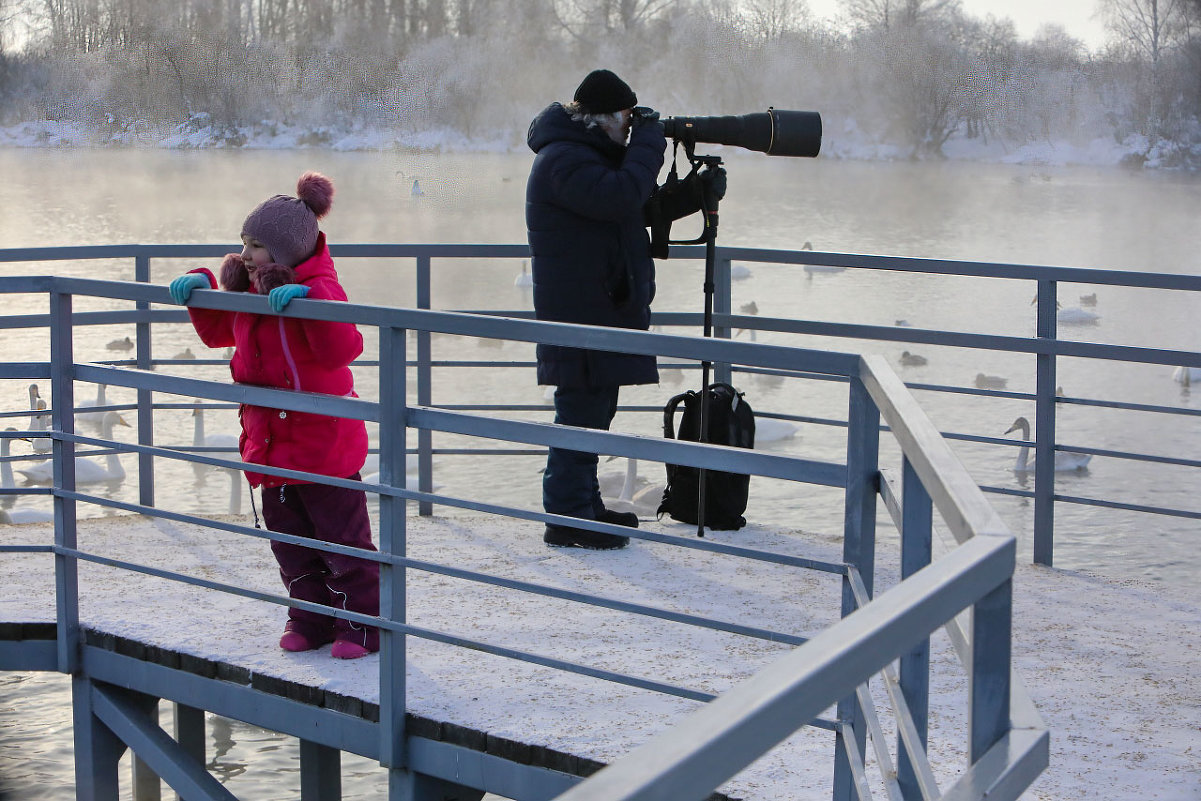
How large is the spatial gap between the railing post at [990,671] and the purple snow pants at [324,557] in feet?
6.36

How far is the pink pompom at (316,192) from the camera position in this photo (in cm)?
281

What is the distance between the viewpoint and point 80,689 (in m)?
3.02

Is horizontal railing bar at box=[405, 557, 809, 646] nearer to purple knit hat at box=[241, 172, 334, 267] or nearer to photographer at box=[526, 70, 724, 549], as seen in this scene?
purple knit hat at box=[241, 172, 334, 267]

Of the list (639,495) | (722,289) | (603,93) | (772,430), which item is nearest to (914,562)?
(603,93)

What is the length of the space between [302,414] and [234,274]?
14.3 inches

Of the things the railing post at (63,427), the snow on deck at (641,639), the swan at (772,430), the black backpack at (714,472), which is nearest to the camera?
the snow on deck at (641,639)

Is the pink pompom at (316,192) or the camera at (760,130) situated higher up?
the camera at (760,130)

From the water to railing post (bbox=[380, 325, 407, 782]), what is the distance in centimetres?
982

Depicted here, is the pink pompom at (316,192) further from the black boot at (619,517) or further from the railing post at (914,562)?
the railing post at (914,562)

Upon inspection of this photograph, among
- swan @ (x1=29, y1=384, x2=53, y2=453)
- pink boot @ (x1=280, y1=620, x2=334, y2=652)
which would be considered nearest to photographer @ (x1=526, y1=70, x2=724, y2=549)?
pink boot @ (x1=280, y1=620, x2=334, y2=652)

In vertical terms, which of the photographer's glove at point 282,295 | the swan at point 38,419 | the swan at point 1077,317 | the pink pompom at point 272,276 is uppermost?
the pink pompom at point 272,276

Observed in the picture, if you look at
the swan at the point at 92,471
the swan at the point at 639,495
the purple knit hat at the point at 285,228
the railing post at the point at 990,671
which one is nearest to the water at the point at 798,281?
the swan at the point at 92,471

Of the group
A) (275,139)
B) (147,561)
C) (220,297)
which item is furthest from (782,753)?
(275,139)

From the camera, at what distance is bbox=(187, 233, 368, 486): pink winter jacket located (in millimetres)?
2643
